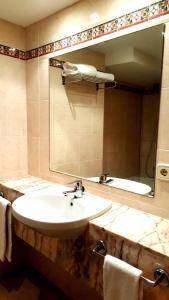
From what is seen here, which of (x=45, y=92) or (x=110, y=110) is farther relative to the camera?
(x=45, y=92)

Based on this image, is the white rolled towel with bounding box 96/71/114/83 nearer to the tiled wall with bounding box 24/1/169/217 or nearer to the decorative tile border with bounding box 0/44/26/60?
the tiled wall with bounding box 24/1/169/217

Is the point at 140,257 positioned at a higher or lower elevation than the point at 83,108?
lower

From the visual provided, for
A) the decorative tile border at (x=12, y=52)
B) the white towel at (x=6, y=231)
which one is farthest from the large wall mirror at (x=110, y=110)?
the white towel at (x=6, y=231)

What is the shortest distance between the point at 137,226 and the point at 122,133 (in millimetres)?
626

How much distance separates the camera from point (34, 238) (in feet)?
5.03

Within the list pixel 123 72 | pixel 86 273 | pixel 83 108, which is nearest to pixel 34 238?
pixel 86 273

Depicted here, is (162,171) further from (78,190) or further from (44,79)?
(44,79)

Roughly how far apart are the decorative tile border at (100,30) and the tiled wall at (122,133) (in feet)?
1.32

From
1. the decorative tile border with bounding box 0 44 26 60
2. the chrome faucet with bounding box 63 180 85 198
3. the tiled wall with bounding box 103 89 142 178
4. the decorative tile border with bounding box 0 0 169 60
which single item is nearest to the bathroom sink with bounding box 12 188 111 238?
the chrome faucet with bounding box 63 180 85 198

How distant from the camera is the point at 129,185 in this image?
4.75 feet

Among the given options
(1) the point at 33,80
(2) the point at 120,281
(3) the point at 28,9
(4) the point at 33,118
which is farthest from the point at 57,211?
(3) the point at 28,9

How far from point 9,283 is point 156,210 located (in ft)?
5.22

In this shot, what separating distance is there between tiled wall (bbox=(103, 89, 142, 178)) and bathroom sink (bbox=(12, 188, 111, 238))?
0.87 feet

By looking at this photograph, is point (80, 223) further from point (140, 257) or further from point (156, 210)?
point (156, 210)
